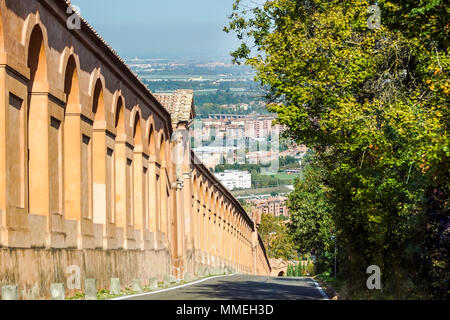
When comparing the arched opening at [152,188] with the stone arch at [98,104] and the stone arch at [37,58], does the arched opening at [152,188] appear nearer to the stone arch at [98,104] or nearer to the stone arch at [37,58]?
the stone arch at [98,104]

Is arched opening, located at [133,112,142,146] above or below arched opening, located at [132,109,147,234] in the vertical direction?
above

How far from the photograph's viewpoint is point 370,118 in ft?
85.4

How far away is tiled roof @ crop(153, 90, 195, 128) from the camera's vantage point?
50031 mm

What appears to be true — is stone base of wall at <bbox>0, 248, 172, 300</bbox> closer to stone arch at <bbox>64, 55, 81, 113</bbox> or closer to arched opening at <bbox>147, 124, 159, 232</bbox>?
stone arch at <bbox>64, 55, 81, 113</bbox>

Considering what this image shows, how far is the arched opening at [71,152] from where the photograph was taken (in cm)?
2530

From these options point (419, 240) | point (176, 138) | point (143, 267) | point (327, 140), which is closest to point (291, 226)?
point (176, 138)

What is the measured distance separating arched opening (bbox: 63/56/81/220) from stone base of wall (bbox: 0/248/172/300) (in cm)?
156

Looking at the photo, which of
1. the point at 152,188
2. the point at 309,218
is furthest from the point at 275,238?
the point at 152,188

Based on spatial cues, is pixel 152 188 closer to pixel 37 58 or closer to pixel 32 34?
pixel 37 58

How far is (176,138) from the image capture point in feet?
160

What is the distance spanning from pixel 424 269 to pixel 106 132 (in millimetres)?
13895

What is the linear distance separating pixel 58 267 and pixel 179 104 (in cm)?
3066

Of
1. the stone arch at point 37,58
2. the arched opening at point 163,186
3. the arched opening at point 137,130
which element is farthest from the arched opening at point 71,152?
the arched opening at point 163,186

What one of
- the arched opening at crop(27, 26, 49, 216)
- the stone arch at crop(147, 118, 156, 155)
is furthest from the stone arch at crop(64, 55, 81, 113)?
the stone arch at crop(147, 118, 156, 155)
